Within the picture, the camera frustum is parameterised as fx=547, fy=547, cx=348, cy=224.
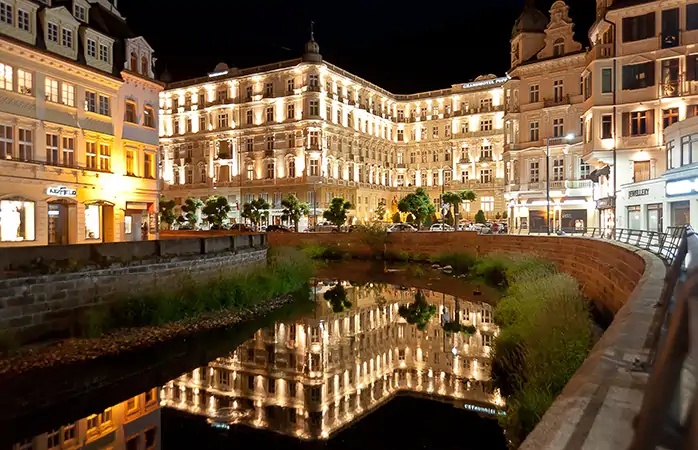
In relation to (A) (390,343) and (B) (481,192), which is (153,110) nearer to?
(A) (390,343)

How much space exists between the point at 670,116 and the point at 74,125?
37.1 meters

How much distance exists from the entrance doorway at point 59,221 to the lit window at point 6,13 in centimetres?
914

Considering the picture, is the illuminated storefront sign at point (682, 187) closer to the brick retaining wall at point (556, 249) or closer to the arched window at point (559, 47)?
the brick retaining wall at point (556, 249)

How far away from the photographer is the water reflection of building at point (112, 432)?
12031 millimetres

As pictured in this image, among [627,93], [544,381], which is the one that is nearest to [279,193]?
[627,93]

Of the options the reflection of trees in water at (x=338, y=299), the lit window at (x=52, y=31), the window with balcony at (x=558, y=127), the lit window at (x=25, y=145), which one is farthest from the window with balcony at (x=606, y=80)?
the lit window at (x=25, y=145)

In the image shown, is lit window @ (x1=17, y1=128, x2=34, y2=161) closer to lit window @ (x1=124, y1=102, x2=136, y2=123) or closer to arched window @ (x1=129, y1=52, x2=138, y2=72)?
lit window @ (x1=124, y1=102, x2=136, y2=123)

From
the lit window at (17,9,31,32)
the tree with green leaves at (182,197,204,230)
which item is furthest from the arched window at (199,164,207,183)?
the lit window at (17,9,31,32)

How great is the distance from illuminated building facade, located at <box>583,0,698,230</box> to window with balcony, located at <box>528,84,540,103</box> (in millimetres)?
12576

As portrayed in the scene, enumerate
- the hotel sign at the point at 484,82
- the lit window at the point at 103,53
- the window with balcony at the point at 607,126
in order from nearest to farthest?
the lit window at the point at 103,53 → the window with balcony at the point at 607,126 → the hotel sign at the point at 484,82

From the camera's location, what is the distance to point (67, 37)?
29.9 metres

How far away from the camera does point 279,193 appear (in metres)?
75.8

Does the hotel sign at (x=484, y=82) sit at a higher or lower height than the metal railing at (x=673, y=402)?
higher

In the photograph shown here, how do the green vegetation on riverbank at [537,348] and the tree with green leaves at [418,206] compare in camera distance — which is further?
the tree with green leaves at [418,206]
